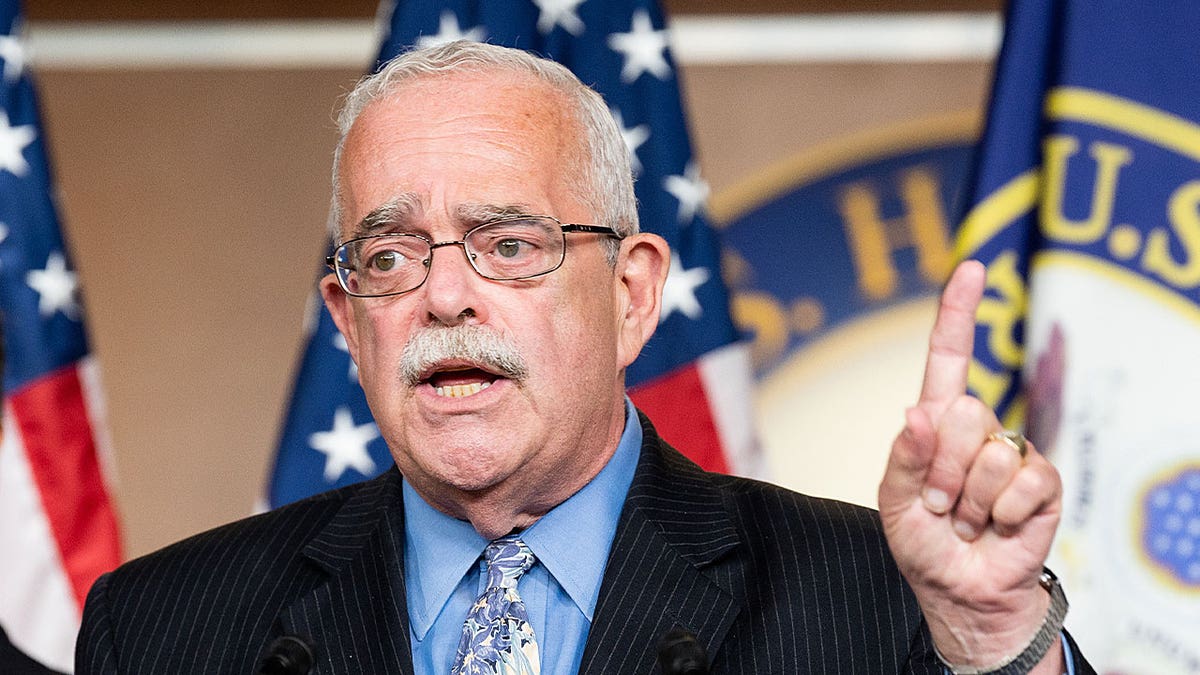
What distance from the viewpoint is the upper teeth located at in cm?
183

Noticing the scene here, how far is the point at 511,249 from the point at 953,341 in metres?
0.66

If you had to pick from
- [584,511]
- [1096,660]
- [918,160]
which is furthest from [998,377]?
[918,160]

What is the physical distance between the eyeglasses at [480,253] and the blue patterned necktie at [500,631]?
1.24 ft

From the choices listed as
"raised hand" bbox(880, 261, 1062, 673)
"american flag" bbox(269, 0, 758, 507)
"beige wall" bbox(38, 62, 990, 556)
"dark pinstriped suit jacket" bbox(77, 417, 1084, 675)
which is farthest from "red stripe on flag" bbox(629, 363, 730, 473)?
"beige wall" bbox(38, 62, 990, 556)

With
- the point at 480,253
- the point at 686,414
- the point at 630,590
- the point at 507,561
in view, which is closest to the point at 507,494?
the point at 507,561

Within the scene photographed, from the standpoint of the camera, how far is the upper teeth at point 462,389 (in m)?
1.83

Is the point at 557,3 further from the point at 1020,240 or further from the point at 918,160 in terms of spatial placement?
the point at 918,160

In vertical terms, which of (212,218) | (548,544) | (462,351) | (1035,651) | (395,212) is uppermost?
(212,218)

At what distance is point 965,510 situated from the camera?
1.46 metres

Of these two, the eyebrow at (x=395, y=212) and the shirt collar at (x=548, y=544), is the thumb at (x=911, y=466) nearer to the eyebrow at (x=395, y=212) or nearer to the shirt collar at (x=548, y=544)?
the shirt collar at (x=548, y=544)

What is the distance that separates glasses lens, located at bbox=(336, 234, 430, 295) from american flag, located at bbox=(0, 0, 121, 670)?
1.59 metres

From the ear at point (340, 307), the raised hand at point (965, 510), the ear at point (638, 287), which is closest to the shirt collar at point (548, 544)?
the ear at point (638, 287)

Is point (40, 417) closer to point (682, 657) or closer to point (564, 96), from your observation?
point (564, 96)

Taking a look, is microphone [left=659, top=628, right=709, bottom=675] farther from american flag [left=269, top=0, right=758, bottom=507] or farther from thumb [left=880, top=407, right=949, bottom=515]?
american flag [left=269, top=0, right=758, bottom=507]
